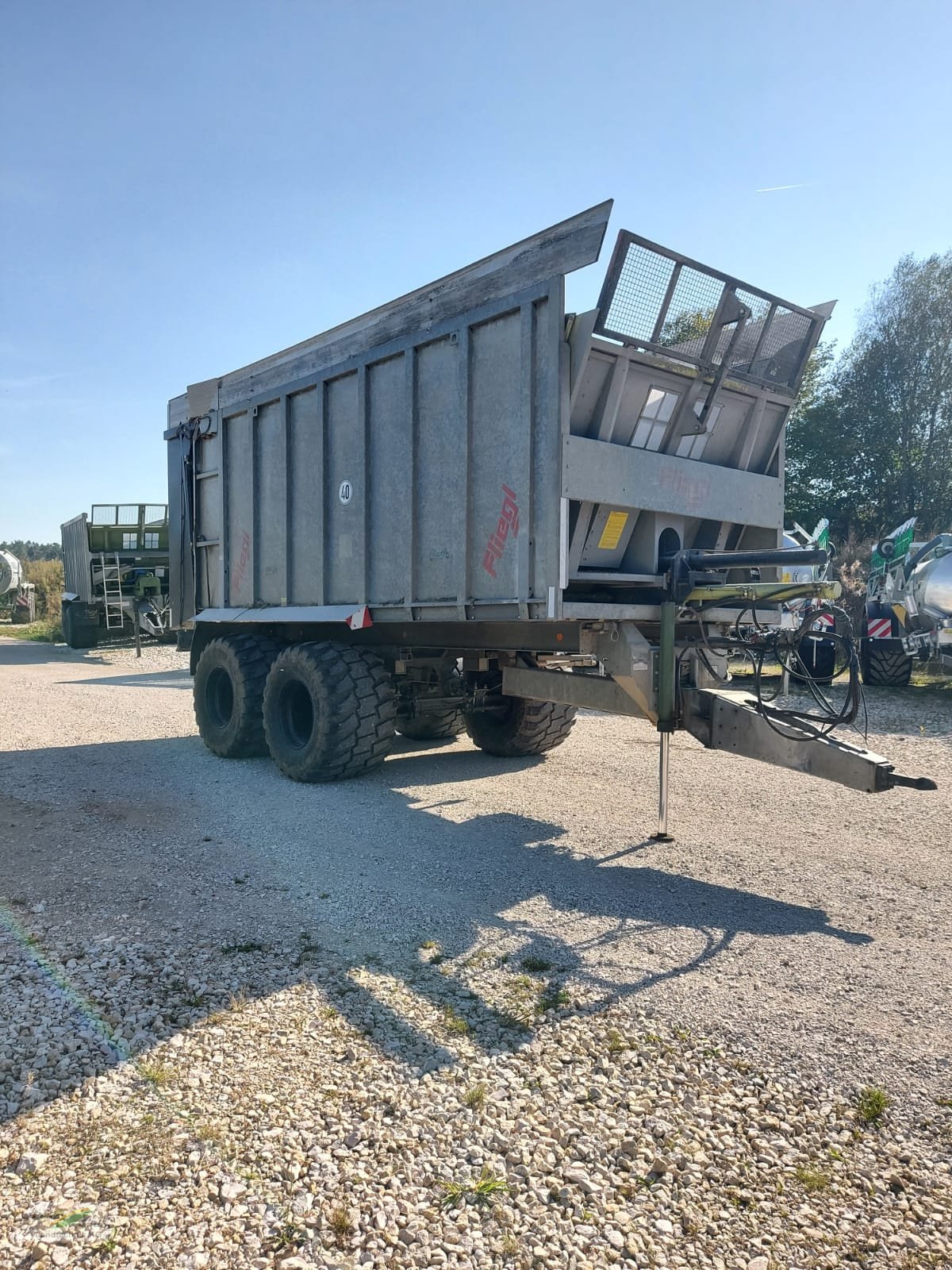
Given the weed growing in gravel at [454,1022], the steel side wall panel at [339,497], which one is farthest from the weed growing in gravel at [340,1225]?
the steel side wall panel at [339,497]

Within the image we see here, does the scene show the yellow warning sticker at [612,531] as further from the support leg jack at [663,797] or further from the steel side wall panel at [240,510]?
the steel side wall panel at [240,510]

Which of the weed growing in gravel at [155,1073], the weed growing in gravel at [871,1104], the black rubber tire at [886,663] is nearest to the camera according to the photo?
the weed growing in gravel at [871,1104]

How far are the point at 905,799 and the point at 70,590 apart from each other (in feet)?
79.5

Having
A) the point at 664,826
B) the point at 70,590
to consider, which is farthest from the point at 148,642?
the point at 664,826

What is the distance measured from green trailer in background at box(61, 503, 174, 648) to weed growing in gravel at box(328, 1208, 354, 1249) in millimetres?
22139

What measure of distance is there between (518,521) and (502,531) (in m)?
0.18

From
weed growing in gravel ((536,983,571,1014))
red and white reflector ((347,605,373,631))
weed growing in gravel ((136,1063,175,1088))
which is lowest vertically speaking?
weed growing in gravel ((536,983,571,1014))

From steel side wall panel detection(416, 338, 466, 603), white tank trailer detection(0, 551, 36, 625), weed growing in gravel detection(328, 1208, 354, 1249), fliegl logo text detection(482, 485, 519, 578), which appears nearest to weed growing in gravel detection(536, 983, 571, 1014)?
weed growing in gravel detection(328, 1208, 354, 1249)

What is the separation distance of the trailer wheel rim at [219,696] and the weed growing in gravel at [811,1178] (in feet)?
23.6

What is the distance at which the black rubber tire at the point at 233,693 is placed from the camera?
8.30 m

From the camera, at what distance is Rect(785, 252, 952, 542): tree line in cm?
3150

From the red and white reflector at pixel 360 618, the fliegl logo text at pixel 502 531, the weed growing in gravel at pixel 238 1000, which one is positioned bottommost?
the weed growing in gravel at pixel 238 1000

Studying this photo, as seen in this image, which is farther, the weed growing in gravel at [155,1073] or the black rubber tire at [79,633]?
the black rubber tire at [79,633]

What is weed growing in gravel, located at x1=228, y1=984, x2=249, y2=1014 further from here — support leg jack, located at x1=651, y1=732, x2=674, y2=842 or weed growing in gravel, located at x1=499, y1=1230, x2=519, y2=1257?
support leg jack, located at x1=651, y1=732, x2=674, y2=842
